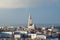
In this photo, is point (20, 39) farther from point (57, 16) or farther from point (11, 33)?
point (57, 16)

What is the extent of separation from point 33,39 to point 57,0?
840mm

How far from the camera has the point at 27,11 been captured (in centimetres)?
722

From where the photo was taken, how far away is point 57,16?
720 centimetres

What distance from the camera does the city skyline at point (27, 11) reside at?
23.0ft

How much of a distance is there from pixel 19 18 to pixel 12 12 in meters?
0.17

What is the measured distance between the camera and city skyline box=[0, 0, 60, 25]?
701 centimetres

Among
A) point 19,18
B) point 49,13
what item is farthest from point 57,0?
point 19,18

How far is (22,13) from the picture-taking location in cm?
714

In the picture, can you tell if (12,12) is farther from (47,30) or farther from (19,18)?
(47,30)

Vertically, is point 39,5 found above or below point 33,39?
above

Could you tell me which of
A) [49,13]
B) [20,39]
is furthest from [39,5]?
[20,39]

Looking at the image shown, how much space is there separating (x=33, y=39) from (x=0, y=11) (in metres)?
0.79

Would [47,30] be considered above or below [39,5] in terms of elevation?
below

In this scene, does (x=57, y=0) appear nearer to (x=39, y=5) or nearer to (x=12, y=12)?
(x=39, y=5)
